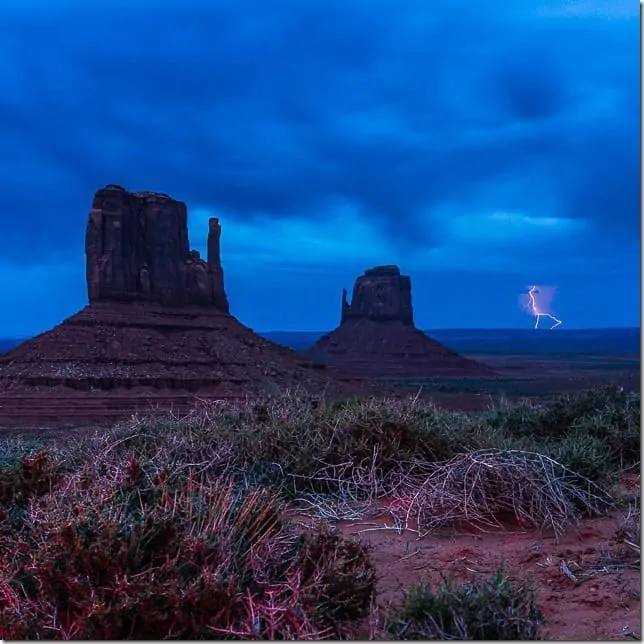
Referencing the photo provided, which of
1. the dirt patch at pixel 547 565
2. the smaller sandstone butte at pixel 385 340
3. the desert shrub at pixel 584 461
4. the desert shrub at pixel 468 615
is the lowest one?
the dirt patch at pixel 547 565

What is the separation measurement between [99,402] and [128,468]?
3849 cm

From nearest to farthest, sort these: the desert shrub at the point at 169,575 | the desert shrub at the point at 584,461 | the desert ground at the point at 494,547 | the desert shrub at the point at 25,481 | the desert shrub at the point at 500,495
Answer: the desert shrub at the point at 169,575, the desert ground at the point at 494,547, the desert shrub at the point at 25,481, the desert shrub at the point at 500,495, the desert shrub at the point at 584,461

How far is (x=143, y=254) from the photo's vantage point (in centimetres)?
5825

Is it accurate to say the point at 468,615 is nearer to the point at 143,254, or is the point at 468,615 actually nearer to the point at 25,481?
the point at 25,481

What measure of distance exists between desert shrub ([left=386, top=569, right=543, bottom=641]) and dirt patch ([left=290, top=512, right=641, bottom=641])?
267mm

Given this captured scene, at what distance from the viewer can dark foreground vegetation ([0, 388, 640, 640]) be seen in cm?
373

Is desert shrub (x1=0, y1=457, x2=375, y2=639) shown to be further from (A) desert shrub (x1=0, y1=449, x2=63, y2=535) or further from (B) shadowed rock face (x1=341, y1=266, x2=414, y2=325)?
(B) shadowed rock face (x1=341, y1=266, x2=414, y2=325)

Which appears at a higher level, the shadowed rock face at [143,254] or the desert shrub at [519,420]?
the shadowed rock face at [143,254]

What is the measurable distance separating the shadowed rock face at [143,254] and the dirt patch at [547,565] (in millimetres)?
52130

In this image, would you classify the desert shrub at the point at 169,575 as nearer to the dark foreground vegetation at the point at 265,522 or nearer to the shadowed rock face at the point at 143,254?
the dark foreground vegetation at the point at 265,522

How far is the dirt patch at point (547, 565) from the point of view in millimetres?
4305

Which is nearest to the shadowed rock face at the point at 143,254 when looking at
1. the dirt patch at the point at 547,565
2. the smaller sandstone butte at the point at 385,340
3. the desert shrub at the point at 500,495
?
the smaller sandstone butte at the point at 385,340

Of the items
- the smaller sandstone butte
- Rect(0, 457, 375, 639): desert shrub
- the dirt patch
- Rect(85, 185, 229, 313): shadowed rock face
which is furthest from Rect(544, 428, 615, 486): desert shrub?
the smaller sandstone butte

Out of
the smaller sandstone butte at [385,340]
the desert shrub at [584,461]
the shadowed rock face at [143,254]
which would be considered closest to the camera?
the desert shrub at [584,461]
